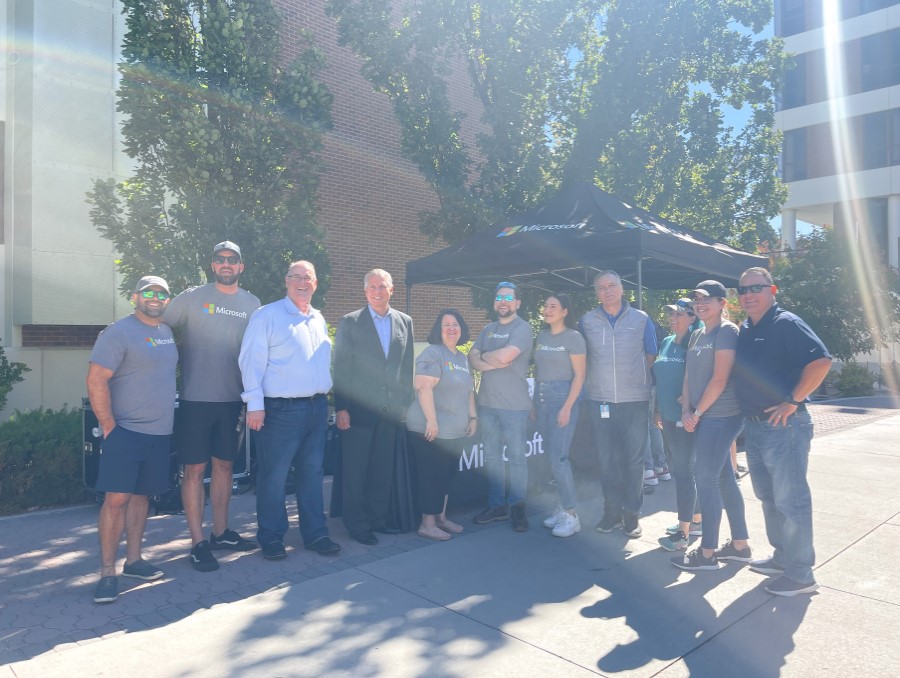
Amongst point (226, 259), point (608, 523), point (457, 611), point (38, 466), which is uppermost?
point (226, 259)

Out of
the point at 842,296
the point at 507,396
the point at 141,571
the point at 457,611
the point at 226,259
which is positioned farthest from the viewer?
the point at 842,296

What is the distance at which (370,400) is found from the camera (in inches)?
208

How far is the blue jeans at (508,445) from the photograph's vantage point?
5.55m

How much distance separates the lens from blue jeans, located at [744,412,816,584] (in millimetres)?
4180

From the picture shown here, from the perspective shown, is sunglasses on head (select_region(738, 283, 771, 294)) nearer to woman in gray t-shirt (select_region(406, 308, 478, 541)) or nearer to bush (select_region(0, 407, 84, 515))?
woman in gray t-shirt (select_region(406, 308, 478, 541))

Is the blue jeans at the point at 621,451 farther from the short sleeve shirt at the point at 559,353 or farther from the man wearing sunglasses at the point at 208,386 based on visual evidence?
the man wearing sunglasses at the point at 208,386

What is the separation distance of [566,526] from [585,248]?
3176 mm

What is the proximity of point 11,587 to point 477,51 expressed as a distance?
400 inches

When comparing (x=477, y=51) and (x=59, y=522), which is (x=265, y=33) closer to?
(x=477, y=51)

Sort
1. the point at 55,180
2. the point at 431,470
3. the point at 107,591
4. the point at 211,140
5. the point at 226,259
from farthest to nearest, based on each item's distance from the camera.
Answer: the point at 55,180 → the point at 211,140 → the point at 431,470 → the point at 226,259 → the point at 107,591

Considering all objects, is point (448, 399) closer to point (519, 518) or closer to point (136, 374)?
point (519, 518)

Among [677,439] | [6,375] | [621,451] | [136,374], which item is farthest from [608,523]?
[6,375]

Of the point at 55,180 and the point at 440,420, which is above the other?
the point at 55,180

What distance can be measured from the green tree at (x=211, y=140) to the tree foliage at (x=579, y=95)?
2.76 m
